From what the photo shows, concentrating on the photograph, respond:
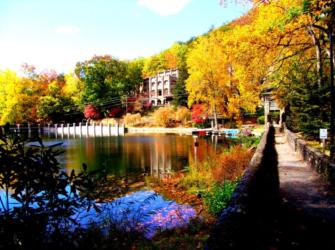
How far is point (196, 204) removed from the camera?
10352mm

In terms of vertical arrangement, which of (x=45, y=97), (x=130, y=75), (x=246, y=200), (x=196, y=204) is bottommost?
(x=196, y=204)

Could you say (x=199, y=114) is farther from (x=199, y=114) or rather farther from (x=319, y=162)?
(x=319, y=162)

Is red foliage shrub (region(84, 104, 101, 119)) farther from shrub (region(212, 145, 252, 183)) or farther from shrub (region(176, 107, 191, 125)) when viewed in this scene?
shrub (region(212, 145, 252, 183))

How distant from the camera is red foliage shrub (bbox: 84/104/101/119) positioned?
59.3 m

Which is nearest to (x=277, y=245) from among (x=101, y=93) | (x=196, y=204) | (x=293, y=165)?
(x=196, y=204)

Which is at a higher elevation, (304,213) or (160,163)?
(304,213)

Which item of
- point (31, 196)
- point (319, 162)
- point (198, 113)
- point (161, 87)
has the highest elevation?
→ point (161, 87)

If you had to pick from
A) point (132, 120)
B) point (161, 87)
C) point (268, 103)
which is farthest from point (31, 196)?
point (161, 87)

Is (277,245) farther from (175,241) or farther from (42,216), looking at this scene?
(42,216)

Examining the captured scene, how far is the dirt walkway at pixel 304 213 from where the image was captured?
451 centimetres

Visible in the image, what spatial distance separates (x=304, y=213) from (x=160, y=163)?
543 inches

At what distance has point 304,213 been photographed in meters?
5.89

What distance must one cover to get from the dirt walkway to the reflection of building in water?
7763 mm

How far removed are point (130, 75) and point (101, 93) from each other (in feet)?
33.7
